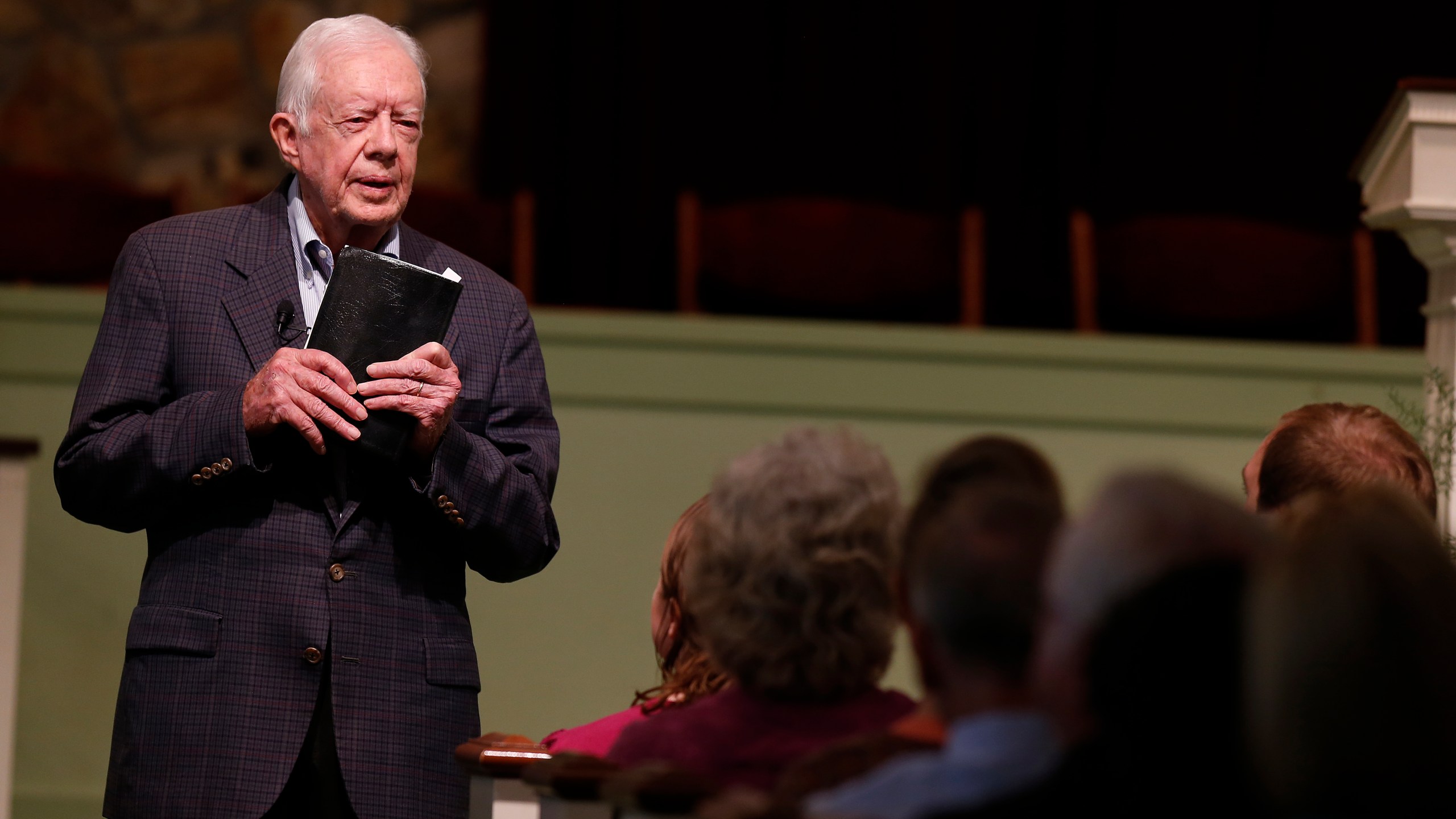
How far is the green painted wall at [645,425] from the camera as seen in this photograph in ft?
11.9

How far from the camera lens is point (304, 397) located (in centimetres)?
184

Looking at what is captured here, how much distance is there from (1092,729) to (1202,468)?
281 centimetres

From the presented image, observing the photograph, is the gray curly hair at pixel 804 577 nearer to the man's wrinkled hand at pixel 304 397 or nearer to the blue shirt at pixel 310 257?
the man's wrinkled hand at pixel 304 397

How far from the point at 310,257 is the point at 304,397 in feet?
1.06

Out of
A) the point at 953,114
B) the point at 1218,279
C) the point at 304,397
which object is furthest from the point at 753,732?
the point at 953,114

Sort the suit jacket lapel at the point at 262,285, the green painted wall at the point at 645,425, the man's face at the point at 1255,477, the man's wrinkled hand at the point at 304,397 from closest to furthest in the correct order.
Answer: the man's wrinkled hand at the point at 304,397
the suit jacket lapel at the point at 262,285
the man's face at the point at 1255,477
the green painted wall at the point at 645,425

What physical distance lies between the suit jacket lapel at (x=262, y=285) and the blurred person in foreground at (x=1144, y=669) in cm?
118

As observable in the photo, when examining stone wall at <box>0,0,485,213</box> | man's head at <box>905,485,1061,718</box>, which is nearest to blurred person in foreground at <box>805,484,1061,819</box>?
man's head at <box>905,485,1061,718</box>

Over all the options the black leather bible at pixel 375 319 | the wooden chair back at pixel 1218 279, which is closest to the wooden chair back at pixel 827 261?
the wooden chair back at pixel 1218 279

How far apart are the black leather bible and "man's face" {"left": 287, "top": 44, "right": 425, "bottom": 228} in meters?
0.19

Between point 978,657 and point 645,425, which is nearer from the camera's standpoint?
point 978,657

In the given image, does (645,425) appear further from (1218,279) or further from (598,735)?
(598,735)

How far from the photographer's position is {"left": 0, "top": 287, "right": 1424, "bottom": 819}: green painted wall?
11.9 ft

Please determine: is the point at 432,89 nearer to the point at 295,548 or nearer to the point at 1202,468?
the point at 1202,468
